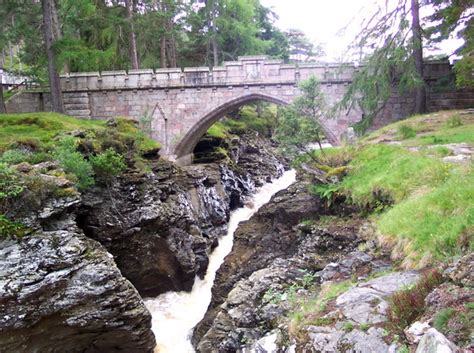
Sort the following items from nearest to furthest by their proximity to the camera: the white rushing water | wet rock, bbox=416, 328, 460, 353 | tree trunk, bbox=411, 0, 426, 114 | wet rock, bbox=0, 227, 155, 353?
1. wet rock, bbox=416, 328, 460, 353
2. wet rock, bbox=0, 227, 155, 353
3. the white rushing water
4. tree trunk, bbox=411, 0, 426, 114

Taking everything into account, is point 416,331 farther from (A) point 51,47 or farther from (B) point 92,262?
(A) point 51,47

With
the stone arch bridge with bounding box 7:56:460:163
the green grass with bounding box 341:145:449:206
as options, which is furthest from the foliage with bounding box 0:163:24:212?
the stone arch bridge with bounding box 7:56:460:163

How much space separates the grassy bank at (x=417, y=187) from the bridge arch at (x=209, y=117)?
5.70m

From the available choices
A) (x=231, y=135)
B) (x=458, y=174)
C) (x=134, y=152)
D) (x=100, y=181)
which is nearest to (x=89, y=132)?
(x=134, y=152)

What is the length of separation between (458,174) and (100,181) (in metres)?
9.15

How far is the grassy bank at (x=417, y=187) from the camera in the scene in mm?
6202

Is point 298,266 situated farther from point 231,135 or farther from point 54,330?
point 231,135

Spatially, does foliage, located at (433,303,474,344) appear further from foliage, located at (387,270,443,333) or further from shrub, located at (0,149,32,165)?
shrub, located at (0,149,32,165)

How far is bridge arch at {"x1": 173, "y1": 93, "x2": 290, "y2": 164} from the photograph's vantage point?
61.2 feet

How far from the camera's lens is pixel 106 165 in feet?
36.2

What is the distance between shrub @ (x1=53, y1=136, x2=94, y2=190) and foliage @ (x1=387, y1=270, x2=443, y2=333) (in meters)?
7.96

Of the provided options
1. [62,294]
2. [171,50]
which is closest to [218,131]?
[171,50]

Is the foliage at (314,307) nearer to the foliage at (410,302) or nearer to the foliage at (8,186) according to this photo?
the foliage at (410,302)

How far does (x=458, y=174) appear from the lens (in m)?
7.99
